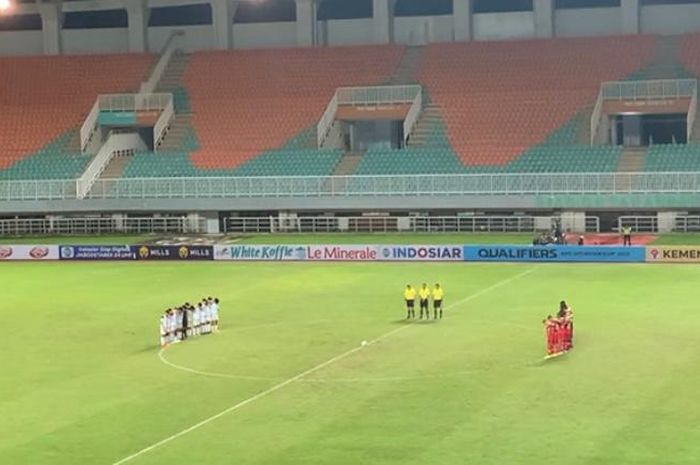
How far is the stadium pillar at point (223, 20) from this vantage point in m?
77.2

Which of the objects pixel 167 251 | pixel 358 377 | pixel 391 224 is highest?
pixel 391 224

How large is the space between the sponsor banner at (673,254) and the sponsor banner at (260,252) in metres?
15.5

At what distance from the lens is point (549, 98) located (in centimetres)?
6769

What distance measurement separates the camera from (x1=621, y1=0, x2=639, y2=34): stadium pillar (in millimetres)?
70938

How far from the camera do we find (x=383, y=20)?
74.8m

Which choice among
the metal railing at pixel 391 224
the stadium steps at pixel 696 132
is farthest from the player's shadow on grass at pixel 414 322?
the stadium steps at pixel 696 132

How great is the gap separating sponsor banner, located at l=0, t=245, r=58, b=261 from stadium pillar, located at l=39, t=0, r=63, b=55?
942 inches

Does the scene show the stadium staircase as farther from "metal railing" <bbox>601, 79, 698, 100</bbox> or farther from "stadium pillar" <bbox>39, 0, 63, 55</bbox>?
"metal railing" <bbox>601, 79, 698, 100</bbox>

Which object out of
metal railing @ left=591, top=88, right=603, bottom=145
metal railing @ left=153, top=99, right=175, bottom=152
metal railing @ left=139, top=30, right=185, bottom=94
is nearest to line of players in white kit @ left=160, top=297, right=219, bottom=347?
metal railing @ left=591, top=88, right=603, bottom=145

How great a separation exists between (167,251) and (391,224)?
12.5 metres

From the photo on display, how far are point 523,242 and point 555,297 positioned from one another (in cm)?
1583

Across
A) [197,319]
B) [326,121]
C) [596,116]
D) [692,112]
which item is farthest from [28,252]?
[692,112]

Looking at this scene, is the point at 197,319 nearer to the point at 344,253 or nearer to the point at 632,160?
the point at 344,253

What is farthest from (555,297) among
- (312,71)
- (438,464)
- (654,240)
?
(312,71)
